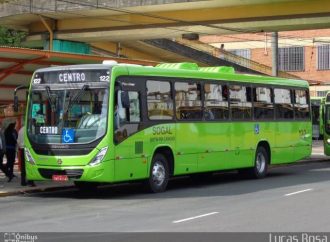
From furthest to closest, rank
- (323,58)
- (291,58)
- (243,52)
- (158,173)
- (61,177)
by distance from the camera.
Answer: (243,52)
(291,58)
(323,58)
(158,173)
(61,177)

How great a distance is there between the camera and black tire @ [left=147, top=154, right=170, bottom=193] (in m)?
15.9

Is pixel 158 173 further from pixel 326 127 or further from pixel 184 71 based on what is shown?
pixel 326 127

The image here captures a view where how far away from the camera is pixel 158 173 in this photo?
16.1 metres

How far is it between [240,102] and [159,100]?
3917 millimetres

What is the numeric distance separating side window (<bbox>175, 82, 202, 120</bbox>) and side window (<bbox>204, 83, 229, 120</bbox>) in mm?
338

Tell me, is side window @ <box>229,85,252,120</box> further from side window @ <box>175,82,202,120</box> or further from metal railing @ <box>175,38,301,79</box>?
metal railing @ <box>175,38,301,79</box>

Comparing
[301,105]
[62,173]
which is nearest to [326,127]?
[301,105]

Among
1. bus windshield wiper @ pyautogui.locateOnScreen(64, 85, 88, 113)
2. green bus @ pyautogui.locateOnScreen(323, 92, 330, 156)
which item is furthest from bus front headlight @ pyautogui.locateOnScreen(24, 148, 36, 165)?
green bus @ pyautogui.locateOnScreen(323, 92, 330, 156)

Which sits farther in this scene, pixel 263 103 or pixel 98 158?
pixel 263 103

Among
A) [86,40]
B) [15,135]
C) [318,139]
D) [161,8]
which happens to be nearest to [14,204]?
[15,135]

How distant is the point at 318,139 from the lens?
48.6 metres

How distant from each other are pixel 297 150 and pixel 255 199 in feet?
26.6

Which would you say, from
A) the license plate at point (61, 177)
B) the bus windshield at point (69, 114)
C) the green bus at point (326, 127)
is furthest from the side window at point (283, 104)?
the license plate at point (61, 177)

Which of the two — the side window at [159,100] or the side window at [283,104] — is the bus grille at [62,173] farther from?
the side window at [283,104]
